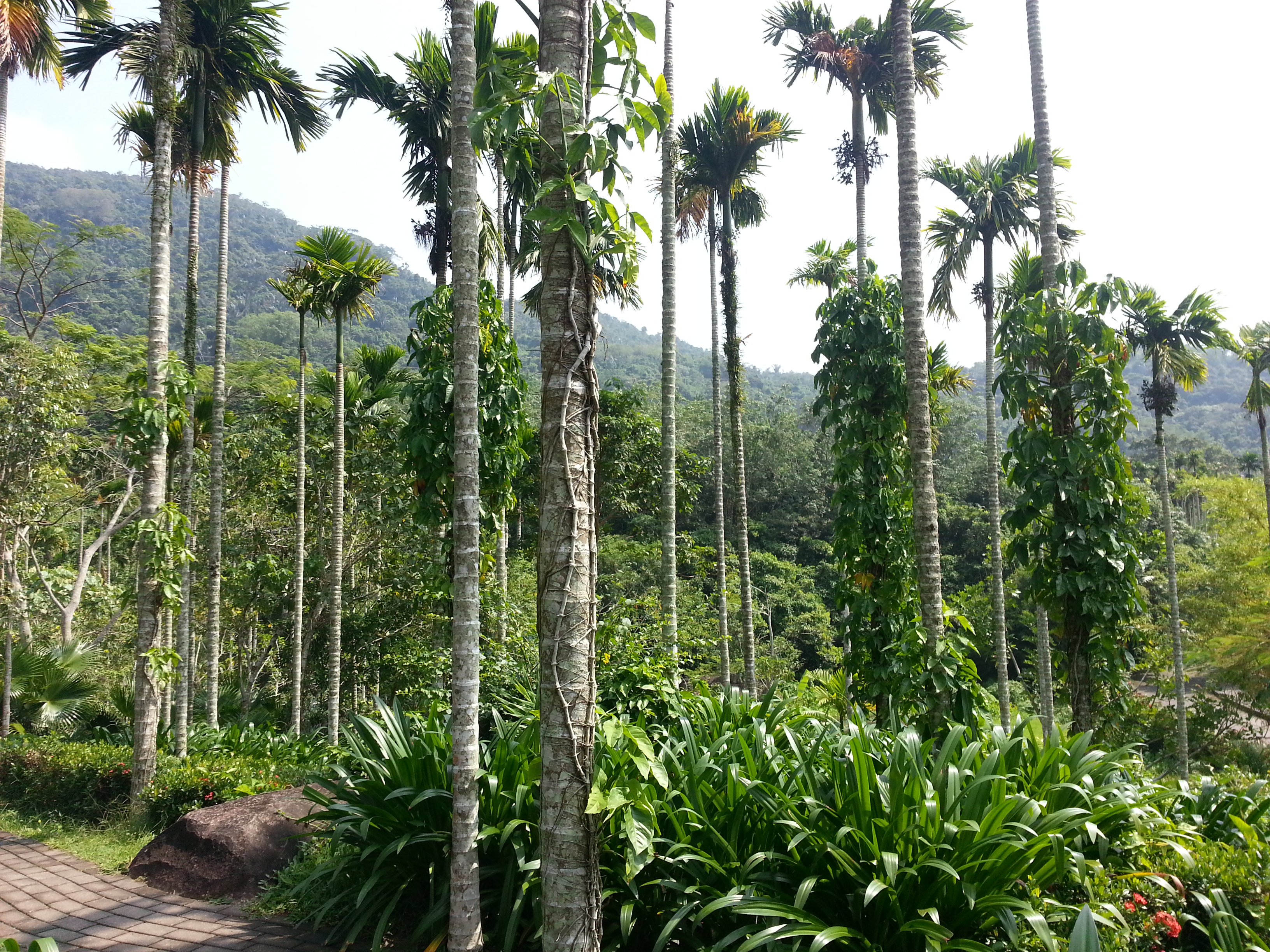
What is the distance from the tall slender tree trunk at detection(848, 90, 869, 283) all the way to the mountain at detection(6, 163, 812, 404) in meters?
4.02

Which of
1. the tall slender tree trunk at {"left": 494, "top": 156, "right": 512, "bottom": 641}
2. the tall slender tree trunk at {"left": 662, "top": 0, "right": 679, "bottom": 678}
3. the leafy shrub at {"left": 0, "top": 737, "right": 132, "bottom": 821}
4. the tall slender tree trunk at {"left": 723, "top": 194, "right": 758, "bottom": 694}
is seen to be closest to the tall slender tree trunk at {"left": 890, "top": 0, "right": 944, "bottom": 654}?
the tall slender tree trunk at {"left": 662, "top": 0, "right": 679, "bottom": 678}

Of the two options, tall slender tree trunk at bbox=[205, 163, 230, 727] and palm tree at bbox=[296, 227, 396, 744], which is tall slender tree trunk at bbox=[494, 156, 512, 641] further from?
tall slender tree trunk at bbox=[205, 163, 230, 727]

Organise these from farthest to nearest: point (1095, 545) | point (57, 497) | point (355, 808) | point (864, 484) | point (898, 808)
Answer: point (57, 497)
point (864, 484)
point (1095, 545)
point (355, 808)
point (898, 808)

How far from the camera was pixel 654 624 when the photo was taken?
7809 mm

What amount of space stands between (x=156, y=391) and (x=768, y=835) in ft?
22.3

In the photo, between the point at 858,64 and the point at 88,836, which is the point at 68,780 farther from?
the point at 858,64

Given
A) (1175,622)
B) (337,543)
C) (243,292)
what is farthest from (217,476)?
(243,292)

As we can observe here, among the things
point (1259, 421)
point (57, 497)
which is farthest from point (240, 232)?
point (1259, 421)

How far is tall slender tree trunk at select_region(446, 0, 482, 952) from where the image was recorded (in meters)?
3.43

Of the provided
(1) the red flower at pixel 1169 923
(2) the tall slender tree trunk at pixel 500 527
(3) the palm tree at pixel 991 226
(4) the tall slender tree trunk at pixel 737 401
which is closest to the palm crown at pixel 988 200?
(3) the palm tree at pixel 991 226

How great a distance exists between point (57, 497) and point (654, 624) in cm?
1247

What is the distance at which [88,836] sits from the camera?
693 centimetres

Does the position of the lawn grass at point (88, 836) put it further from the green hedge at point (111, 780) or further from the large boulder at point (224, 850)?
the large boulder at point (224, 850)

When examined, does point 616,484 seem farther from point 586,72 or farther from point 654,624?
point 586,72
